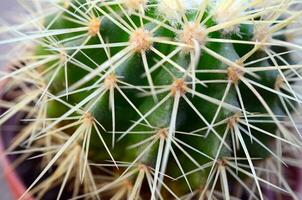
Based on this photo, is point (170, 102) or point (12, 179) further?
point (12, 179)

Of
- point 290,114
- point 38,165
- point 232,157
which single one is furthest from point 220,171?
point 38,165

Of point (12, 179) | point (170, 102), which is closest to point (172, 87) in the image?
point (170, 102)

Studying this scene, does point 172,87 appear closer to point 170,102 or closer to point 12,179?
point 170,102

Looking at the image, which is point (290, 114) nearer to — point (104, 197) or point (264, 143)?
point (264, 143)

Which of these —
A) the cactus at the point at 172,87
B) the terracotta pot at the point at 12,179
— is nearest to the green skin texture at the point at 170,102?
the cactus at the point at 172,87

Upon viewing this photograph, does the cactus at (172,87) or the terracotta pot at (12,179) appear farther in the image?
the terracotta pot at (12,179)

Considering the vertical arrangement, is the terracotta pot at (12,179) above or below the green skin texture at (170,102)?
below

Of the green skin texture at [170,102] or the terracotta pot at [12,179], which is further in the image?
the terracotta pot at [12,179]

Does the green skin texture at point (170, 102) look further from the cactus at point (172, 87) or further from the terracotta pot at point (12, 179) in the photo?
the terracotta pot at point (12, 179)
